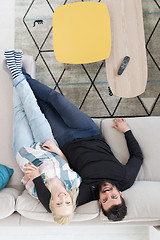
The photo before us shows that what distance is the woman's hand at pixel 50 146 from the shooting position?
1902mm

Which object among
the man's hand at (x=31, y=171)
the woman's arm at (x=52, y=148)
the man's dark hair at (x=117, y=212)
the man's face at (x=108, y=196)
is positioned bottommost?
the man's dark hair at (x=117, y=212)

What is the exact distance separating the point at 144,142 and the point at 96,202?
59 centimetres

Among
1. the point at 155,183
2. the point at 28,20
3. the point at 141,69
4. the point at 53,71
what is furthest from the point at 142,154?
the point at 28,20

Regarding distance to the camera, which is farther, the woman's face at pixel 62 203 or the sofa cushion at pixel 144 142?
the sofa cushion at pixel 144 142

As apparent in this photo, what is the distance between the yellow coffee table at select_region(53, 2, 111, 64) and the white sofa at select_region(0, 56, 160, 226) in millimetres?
347

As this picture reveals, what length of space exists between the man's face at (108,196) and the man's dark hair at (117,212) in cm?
2

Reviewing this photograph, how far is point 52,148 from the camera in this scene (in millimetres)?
1900

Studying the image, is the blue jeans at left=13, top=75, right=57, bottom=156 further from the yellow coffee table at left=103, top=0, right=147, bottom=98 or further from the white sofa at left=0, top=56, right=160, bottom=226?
the yellow coffee table at left=103, top=0, right=147, bottom=98

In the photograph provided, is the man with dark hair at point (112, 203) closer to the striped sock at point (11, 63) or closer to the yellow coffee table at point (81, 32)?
the yellow coffee table at point (81, 32)

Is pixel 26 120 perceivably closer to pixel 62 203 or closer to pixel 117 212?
pixel 62 203

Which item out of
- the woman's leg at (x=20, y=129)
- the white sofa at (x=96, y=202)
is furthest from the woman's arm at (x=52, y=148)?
the white sofa at (x=96, y=202)

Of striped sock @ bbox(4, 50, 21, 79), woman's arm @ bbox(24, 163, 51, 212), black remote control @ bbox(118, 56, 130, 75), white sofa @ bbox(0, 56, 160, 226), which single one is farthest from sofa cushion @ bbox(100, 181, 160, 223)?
striped sock @ bbox(4, 50, 21, 79)

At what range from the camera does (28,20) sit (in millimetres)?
2646

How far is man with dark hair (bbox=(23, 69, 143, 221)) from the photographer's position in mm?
1687
